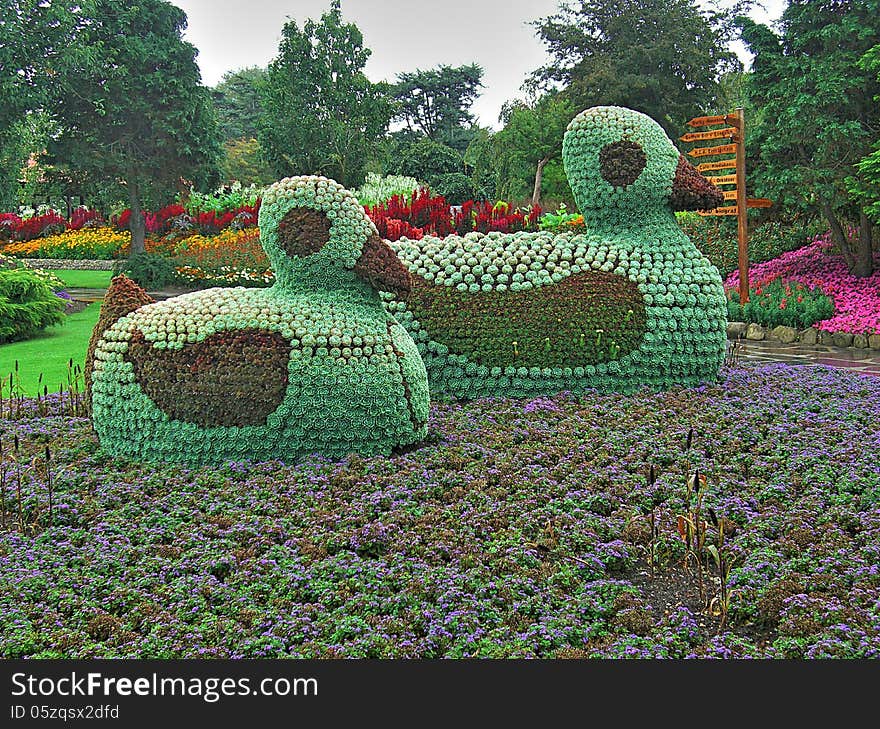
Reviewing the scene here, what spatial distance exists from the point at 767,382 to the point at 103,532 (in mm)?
5444

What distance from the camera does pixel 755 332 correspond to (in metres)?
10.4

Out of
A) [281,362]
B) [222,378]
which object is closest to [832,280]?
[281,362]

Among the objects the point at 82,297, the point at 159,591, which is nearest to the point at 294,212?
the point at 159,591

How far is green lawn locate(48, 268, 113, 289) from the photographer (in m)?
18.0

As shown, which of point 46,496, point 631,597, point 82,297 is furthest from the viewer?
point 82,297

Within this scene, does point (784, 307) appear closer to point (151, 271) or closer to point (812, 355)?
point (812, 355)

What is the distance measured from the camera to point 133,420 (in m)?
4.81

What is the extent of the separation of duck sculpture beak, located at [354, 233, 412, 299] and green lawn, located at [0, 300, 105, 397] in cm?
382

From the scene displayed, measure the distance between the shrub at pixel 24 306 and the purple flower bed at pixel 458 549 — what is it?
586 cm

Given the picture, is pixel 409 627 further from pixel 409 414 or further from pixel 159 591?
pixel 409 414

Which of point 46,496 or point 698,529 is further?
point 46,496

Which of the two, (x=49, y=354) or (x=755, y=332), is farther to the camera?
(x=755, y=332)

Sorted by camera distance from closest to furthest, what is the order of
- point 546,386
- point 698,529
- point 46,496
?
point 698,529
point 46,496
point 546,386

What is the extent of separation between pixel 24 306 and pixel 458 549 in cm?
915
